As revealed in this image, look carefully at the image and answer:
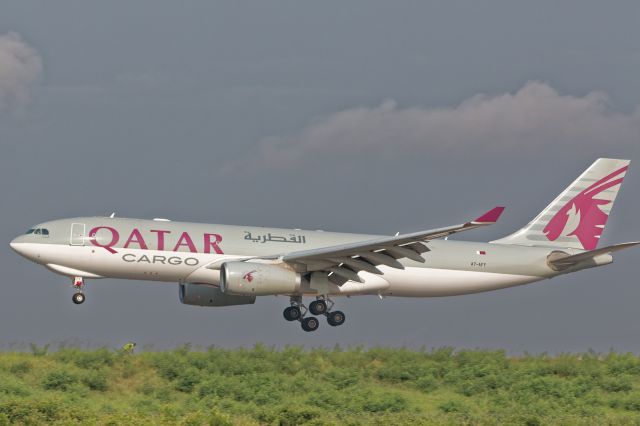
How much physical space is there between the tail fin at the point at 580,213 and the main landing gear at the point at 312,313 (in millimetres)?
7391

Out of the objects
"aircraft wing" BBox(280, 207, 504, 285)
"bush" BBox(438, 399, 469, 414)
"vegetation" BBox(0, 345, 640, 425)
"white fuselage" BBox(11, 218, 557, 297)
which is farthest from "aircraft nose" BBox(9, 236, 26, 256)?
"bush" BBox(438, 399, 469, 414)

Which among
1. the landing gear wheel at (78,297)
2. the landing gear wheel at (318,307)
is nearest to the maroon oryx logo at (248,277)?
the landing gear wheel at (318,307)

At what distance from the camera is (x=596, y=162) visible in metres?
45.7

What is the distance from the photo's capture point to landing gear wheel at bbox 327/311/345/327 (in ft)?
133

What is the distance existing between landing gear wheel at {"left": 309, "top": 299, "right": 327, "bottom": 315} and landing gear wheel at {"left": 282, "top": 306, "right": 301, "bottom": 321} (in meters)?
0.60

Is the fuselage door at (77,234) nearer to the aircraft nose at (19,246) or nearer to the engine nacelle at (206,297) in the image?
the aircraft nose at (19,246)

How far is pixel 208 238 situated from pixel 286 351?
594 centimetres

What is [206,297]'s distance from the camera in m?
41.3

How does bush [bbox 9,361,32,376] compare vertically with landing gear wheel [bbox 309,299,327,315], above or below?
below

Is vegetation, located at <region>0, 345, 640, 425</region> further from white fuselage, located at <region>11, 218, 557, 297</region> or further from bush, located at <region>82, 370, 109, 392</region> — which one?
white fuselage, located at <region>11, 218, 557, 297</region>

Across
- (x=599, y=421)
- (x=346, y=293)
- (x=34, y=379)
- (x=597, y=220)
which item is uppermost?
(x=597, y=220)

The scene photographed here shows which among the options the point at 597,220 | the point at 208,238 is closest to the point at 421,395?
the point at 208,238

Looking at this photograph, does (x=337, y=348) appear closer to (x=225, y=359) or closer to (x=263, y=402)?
(x=225, y=359)

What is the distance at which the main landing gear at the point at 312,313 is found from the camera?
40.2 m
